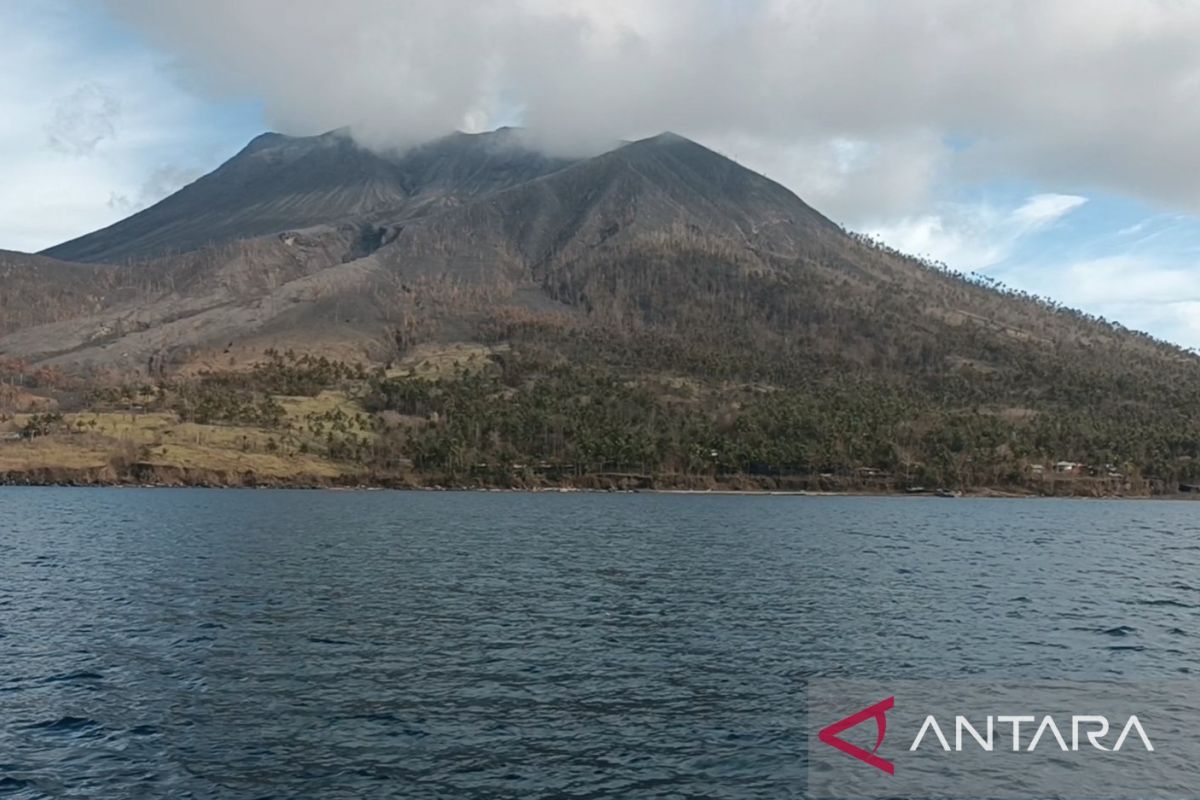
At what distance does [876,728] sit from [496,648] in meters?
21.4

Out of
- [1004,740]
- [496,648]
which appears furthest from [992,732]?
[496,648]

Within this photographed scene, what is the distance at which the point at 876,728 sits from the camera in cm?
3994

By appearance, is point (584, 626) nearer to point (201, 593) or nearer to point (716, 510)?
point (201, 593)

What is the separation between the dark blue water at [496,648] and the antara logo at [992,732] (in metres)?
2.09

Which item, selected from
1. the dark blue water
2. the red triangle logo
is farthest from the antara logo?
the dark blue water

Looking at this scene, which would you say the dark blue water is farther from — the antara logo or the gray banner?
the antara logo

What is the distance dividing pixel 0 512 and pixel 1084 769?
533ft

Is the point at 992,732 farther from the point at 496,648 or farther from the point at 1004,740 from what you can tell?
the point at 496,648

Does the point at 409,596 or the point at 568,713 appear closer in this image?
the point at 568,713

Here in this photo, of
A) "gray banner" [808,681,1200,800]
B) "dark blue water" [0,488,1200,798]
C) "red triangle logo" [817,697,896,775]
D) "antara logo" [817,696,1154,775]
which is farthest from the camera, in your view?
"antara logo" [817,696,1154,775]

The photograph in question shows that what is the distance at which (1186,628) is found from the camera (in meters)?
63.0

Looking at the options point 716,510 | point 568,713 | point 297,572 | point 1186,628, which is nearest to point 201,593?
point 297,572

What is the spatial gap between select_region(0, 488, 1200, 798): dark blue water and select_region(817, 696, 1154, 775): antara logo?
6.85ft

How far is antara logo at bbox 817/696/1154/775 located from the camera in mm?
36969
